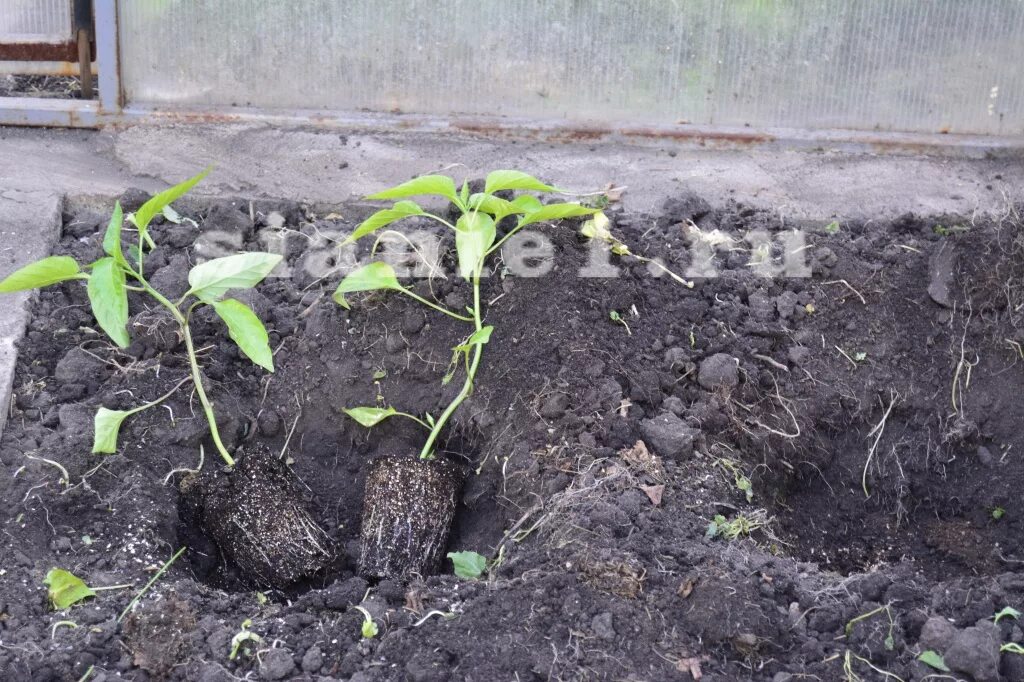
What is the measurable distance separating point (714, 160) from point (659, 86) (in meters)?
0.27

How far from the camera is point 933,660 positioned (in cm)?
161

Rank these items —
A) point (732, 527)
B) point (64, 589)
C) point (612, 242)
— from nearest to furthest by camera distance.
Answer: point (64, 589), point (732, 527), point (612, 242)

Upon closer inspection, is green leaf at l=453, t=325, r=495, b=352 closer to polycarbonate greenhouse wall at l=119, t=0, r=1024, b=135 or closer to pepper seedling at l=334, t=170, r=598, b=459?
pepper seedling at l=334, t=170, r=598, b=459

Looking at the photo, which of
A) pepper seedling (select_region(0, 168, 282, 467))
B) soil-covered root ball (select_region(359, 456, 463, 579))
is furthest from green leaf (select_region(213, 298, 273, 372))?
soil-covered root ball (select_region(359, 456, 463, 579))

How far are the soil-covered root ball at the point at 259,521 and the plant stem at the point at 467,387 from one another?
276 mm

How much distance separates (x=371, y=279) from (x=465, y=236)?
219 mm

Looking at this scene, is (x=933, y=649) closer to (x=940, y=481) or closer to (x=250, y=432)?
(x=940, y=481)

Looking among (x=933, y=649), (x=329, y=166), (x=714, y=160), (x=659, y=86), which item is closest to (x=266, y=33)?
(x=329, y=166)

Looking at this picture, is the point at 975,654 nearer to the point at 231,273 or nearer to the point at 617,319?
the point at 617,319

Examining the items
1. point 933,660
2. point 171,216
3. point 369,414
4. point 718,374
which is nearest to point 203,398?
point 369,414

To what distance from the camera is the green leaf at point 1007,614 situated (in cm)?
166

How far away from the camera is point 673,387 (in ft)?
7.24

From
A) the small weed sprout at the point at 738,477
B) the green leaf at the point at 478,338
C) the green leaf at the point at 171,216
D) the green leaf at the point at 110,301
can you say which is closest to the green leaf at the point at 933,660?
the small weed sprout at the point at 738,477

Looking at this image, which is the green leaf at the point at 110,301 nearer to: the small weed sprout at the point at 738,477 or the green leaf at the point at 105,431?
the green leaf at the point at 105,431
